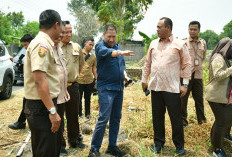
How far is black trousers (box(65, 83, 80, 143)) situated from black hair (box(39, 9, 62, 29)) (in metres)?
1.70

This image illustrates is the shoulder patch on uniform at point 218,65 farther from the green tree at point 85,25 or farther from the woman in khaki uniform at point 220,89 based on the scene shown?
the green tree at point 85,25

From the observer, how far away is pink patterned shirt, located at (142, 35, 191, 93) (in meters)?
3.53

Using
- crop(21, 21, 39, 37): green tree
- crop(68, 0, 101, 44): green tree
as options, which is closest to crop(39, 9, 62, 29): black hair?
crop(68, 0, 101, 44): green tree

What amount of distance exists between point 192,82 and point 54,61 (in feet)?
11.6

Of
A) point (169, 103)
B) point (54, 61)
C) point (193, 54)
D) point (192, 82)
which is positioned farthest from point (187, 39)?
point (54, 61)

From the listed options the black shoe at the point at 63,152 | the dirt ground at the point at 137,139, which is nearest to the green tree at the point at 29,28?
the dirt ground at the point at 137,139

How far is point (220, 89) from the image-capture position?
3.40 meters

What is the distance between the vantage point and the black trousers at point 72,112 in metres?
3.80

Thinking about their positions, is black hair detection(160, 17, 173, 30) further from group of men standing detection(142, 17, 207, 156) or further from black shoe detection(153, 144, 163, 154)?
black shoe detection(153, 144, 163, 154)

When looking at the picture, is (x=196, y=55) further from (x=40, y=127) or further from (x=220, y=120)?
(x=40, y=127)

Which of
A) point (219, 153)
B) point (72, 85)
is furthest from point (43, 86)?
point (219, 153)

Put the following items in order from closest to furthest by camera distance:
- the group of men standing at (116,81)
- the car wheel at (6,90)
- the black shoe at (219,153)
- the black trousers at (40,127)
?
1. the black trousers at (40,127)
2. the group of men standing at (116,81)
3. the black shoe at (219,153)
4. the car wheel at (6,90)

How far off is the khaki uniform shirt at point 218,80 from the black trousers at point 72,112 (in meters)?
2.11

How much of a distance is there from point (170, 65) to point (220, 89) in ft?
2.66
